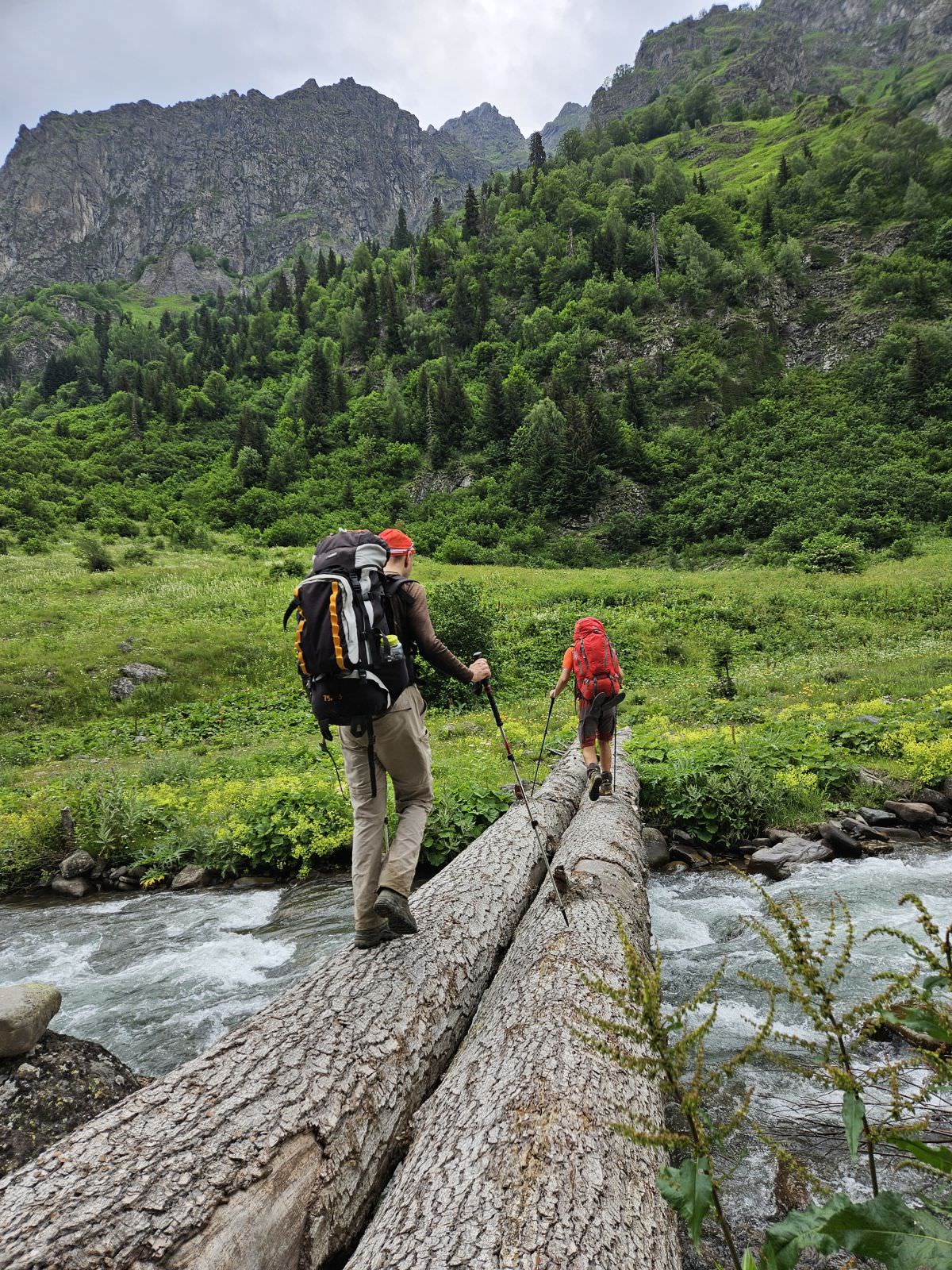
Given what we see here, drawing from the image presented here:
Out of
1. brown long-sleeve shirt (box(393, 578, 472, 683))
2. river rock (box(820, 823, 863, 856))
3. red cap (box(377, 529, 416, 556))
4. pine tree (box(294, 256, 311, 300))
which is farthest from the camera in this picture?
pine tree (box(294, 256, 311, 300))

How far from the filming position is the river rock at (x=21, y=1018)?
4.12m

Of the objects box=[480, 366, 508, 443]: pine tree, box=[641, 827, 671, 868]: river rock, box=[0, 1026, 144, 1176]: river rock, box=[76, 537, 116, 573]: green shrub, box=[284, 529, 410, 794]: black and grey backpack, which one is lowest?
box=[641, 827, 671, 868]: river rock

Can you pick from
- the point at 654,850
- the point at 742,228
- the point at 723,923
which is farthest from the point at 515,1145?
the point at 742,228

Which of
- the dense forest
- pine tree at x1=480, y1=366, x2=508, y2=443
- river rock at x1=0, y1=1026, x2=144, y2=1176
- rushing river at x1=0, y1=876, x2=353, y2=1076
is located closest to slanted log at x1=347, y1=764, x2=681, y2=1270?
river rock at x1=0, y1=1026, x2=144, y2=1176

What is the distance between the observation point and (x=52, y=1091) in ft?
13.4

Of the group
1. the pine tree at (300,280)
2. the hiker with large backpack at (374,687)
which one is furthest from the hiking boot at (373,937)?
the pine tree at (300,280)

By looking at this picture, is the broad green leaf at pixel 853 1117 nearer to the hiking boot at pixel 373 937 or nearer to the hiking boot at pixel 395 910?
the hiking boot at pixel 395 910

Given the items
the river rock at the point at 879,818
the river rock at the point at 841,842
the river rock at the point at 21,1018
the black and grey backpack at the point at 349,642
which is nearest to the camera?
the river rock at the point at 21,1018

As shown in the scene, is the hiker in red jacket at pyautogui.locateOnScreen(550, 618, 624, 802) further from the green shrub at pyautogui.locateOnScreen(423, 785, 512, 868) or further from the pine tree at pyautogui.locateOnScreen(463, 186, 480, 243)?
the pine tree at pyautogui.locateOnScreen(463, 186, 480, 243)

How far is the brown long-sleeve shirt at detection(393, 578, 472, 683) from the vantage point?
4965 millimetres

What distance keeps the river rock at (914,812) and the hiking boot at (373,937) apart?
809 centimetres

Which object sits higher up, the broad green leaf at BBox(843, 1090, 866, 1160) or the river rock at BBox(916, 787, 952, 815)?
the broad green leaf at BBox(843, 1090, 866, 1160)

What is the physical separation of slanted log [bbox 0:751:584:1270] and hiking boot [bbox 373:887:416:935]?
14 cm

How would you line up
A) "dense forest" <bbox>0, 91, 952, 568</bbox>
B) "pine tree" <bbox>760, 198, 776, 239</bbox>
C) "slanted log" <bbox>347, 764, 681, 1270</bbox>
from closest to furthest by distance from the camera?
"slanted log" <bbox>347, 764, 681, 1270</bbox>, "dense forest" <bbox>0, 91, 952, 568</bbox>, "pine tree" <bbox>760, 198, 776, 239</bbox>
